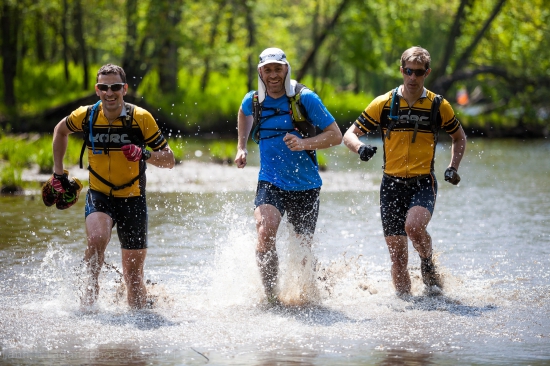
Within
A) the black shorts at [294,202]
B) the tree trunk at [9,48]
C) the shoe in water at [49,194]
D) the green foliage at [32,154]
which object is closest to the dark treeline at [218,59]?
the tree trunk at [9,48]

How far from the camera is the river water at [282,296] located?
618cm

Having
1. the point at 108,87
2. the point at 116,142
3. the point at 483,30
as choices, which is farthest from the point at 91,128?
the point at 483,30

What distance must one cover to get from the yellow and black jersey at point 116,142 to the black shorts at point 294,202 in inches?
35.0

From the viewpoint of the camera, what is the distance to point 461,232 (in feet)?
38.3

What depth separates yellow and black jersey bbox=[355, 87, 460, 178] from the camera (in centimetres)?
768

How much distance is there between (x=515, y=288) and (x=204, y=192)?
25.6 feet

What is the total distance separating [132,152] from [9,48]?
73.2 ft

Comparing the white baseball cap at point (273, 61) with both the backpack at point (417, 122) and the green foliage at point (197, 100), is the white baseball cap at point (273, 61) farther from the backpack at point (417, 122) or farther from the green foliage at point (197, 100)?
the green foliage at point (197, 100)

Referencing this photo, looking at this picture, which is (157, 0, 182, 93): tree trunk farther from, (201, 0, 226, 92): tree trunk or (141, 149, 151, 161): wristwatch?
(141, 149, 151, 161): wristwatch

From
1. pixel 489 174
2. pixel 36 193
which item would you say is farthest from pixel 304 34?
pixel 36 193

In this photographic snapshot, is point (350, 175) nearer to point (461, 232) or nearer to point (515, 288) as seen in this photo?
point (461, 232)

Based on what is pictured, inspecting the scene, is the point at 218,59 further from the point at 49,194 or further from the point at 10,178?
the point at 49,194

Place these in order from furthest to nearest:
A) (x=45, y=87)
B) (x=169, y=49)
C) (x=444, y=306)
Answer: (x=169, y=49) → (x=45, y=87) → (x=444, y=306)

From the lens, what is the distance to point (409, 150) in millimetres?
7742
